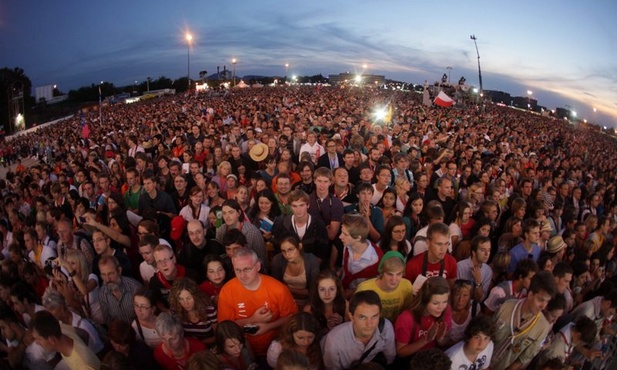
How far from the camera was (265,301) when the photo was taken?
10.6 feet

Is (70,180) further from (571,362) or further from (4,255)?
(571,362)

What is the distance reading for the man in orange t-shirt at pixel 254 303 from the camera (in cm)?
315

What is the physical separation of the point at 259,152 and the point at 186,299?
4.81m

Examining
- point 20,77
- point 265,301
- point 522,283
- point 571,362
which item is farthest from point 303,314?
point 20,77

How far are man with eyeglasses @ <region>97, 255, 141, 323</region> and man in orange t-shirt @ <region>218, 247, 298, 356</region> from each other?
1.08 meters

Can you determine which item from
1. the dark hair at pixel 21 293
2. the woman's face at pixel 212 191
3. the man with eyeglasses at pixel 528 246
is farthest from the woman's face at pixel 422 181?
the dark hair at pixel 21 293

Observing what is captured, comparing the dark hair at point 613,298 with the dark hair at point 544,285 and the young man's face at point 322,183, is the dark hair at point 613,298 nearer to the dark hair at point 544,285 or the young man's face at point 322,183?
the dark hair at point 544,285

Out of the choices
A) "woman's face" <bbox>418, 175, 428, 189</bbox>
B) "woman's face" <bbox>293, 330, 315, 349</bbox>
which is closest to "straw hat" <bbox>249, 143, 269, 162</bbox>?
"woman's face" <bbox>418, 175, 428, 189</bbox>

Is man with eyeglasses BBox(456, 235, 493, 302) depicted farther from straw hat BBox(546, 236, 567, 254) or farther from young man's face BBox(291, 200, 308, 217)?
young man's face BBox(291, 200, 308, 217)

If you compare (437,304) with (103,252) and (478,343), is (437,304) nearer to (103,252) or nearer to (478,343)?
(478,343)

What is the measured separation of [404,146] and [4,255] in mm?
8632

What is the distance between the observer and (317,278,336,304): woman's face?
3191 millimetres

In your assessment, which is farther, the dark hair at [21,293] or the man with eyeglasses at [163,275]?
the dark hair at [21,293]

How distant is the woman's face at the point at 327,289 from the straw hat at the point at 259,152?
15.7 ft
